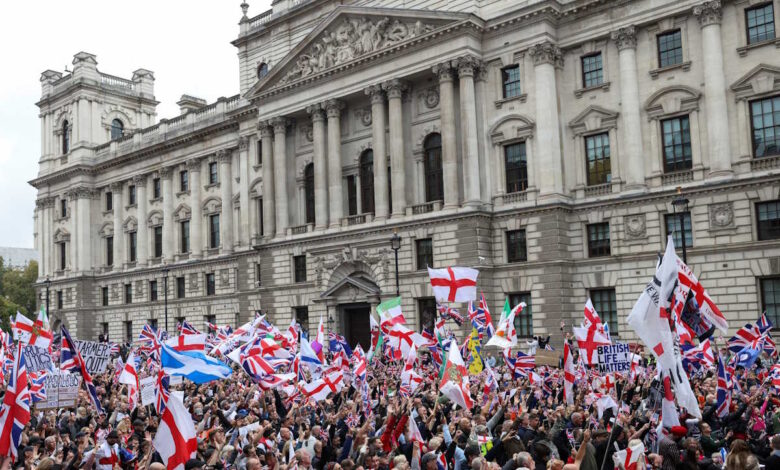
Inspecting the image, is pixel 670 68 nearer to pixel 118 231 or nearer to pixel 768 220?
pixel 768 220

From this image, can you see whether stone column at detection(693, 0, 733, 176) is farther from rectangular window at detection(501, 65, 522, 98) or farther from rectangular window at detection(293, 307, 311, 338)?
rectangular window at detection(293, 307, 311, 338)

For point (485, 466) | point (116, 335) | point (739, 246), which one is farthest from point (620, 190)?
point (116, 335)

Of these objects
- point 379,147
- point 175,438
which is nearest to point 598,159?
point 379,147

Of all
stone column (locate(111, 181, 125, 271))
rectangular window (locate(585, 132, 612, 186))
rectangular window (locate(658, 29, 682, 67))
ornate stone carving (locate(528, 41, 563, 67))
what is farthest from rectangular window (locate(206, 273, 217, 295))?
rectangular window (locate(658, 29, 682, 67))

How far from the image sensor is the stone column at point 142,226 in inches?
2714

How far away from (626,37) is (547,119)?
5.49 m

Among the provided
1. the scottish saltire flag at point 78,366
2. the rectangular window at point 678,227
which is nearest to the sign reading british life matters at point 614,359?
the scottish saltire flag at point 78,366

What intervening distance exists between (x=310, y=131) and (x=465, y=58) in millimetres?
13508

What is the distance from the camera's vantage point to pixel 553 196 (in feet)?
129

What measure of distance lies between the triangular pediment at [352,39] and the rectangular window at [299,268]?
1113cm

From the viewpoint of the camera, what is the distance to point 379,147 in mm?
45625

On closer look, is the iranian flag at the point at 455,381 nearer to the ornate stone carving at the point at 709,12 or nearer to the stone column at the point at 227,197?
the ornate stone carving at the point at 709,12

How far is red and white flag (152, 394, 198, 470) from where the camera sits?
37.7ft

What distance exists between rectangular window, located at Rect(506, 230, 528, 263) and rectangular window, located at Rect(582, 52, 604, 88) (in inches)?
335
